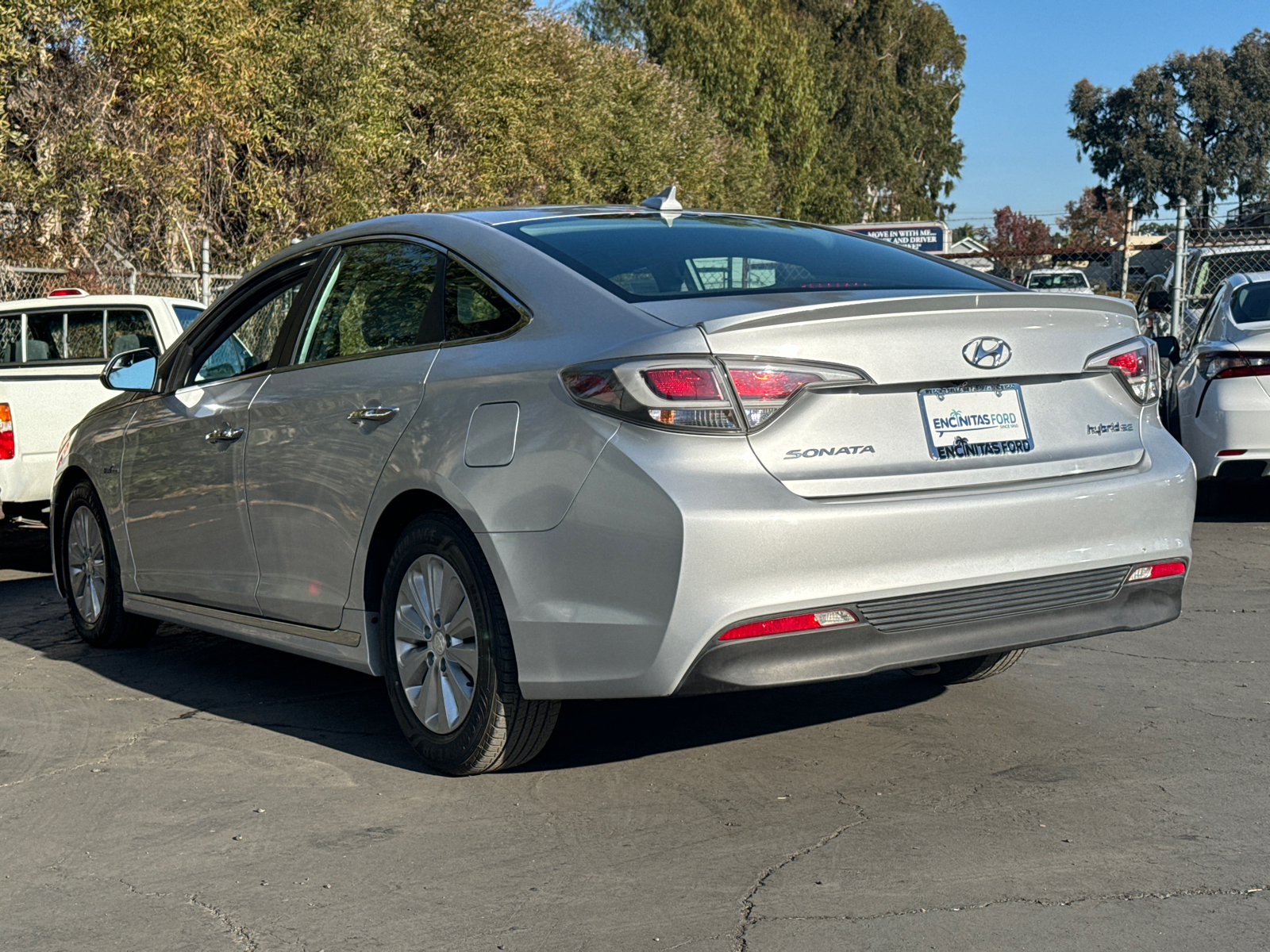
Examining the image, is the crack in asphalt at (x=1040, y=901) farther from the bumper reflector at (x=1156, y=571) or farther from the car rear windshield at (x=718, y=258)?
the car rear windshield at (x=718, y=258)

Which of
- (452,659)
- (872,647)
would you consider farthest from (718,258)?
(452,659)

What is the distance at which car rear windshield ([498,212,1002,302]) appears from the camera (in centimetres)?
419

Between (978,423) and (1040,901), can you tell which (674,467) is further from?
(1040,901)

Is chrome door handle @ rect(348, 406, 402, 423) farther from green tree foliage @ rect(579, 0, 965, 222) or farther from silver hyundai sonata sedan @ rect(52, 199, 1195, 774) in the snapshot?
green tree foliage @ rect(579, 0, 965, 222)

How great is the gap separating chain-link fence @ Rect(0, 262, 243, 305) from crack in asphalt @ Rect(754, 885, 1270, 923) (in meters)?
12.6

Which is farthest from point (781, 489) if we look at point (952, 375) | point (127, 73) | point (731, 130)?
point (731, 130)

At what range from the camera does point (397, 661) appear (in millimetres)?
4523

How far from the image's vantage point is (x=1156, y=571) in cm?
429

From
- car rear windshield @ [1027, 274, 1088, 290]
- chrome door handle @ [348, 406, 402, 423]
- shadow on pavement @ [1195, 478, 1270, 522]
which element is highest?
car rear windshield @ [1027, 274, 1088, 290]

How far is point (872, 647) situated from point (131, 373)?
145 inches

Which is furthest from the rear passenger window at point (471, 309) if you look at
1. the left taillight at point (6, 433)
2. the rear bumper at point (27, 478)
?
the left taillight at point (6, 433)

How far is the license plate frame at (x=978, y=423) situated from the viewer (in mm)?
3908

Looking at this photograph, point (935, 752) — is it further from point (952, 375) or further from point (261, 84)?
point (261, 84)

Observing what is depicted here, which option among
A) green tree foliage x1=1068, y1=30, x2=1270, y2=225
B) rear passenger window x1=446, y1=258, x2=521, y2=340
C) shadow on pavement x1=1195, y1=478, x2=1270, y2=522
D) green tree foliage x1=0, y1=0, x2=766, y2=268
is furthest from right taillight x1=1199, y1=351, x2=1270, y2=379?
green tree foliage x1=1068, y1=30, x2=1270, y2=225
